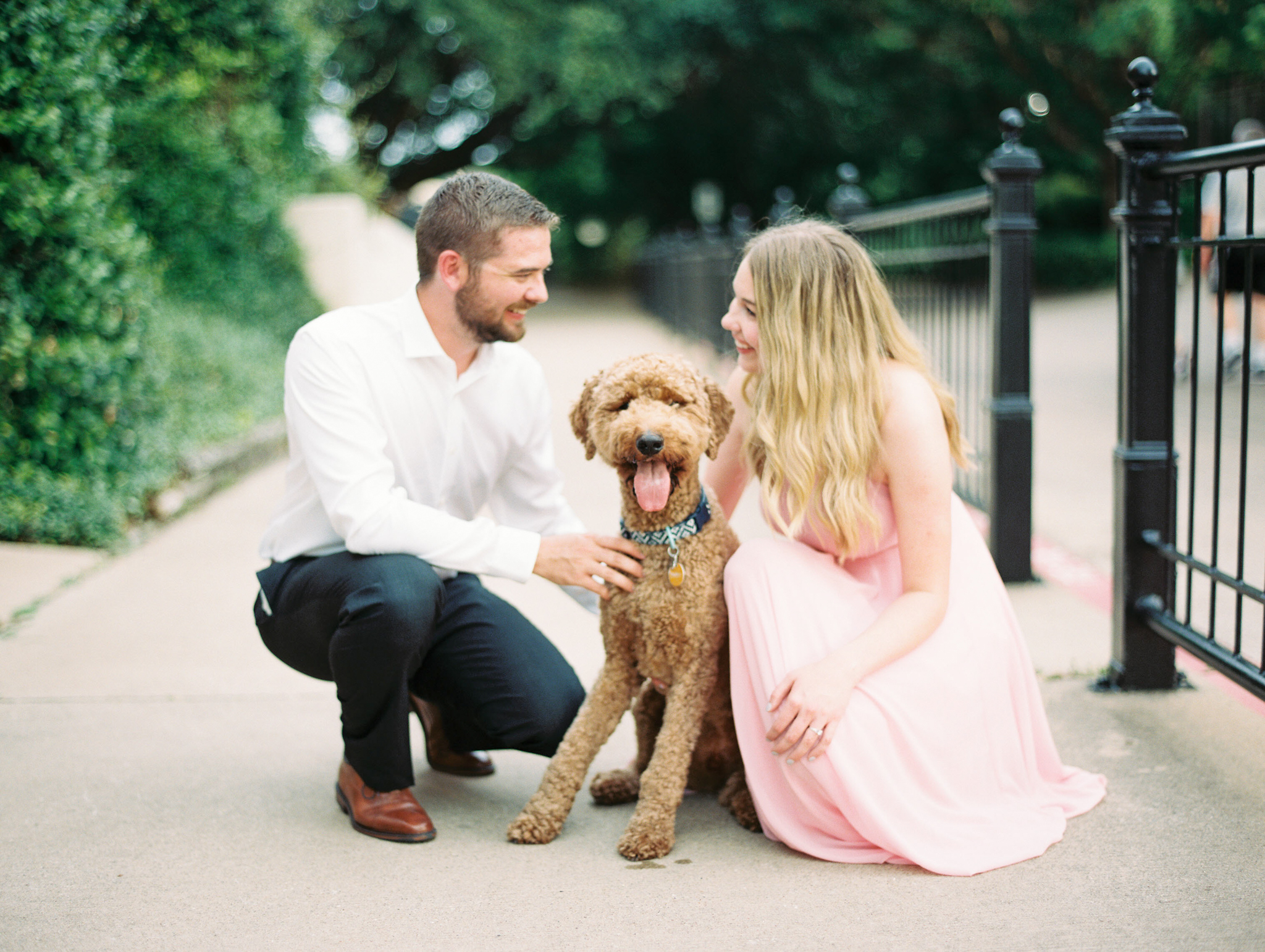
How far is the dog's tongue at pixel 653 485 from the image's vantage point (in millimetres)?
2582

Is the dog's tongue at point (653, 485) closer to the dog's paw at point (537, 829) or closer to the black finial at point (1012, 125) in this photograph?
the dog's paw at point (537, 829)

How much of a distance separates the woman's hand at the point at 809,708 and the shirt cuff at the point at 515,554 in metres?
0.70

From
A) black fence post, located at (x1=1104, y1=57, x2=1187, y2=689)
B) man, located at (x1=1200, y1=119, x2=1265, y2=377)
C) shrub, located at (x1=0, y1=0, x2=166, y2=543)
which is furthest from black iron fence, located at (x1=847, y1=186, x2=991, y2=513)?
shrub, located at (x1=0, y1=0, x2=166, y2=543)

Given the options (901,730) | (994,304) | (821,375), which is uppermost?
(994,304)

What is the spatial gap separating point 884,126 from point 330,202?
623 inches

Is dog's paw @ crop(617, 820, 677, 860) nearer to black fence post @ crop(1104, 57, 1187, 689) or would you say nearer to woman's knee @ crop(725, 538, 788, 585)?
woman's knee @ crop(725, 538, 788, 585)

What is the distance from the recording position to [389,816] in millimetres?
2836

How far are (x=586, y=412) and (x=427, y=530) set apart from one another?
502mm

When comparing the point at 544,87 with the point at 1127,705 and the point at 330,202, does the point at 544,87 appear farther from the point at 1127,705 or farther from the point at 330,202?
the point at 1127,705

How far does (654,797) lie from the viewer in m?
2.69

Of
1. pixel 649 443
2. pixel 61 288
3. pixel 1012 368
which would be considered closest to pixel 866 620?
pixel 649 443

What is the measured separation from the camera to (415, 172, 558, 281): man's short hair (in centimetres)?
295

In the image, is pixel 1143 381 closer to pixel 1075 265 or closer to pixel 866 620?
pixel 866 620

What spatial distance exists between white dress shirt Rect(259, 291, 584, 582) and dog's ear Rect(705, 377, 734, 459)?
1.75 ft
